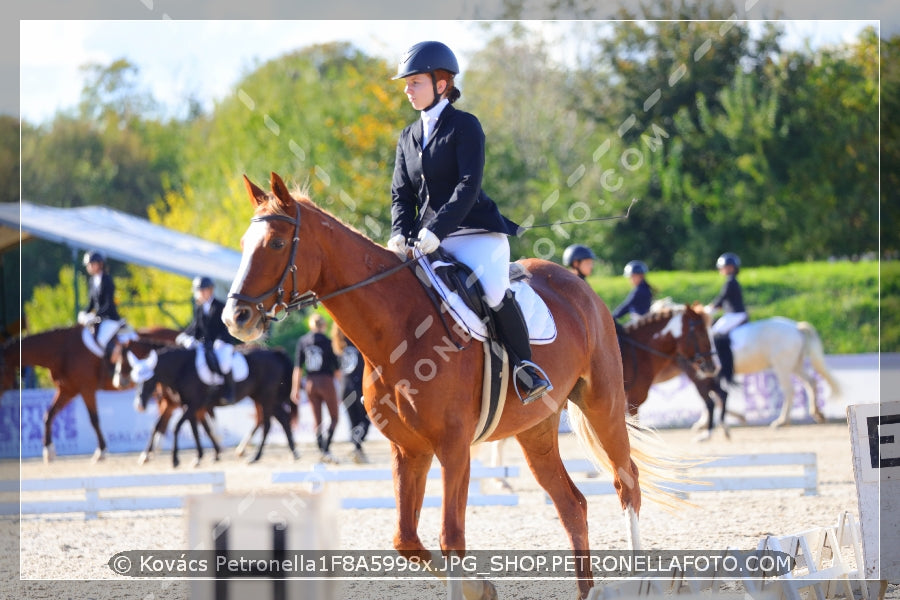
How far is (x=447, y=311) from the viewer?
4.64 m

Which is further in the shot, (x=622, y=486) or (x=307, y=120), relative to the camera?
(x=307, y=120)

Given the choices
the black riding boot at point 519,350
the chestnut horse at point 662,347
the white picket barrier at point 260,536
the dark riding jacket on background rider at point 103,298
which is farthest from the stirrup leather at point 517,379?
the dark riding jacket on background rider at point 103,298

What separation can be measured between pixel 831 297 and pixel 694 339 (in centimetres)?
975

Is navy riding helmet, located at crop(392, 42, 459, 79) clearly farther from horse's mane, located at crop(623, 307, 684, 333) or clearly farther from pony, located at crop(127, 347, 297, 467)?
pony, located at crop(127, 347, 297, 467)

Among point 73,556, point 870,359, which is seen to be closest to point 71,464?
point 73,556

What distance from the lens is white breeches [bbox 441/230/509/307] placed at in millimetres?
4758

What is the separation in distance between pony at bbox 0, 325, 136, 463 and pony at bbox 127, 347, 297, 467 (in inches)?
33.2

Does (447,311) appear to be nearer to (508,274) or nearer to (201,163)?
(508,274)

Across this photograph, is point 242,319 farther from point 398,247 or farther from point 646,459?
point 646,459

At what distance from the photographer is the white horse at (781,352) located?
16312mm

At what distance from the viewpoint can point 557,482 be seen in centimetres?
526

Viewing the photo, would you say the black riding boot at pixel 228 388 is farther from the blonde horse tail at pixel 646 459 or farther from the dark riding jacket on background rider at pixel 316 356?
the blonde horse tail at pixel 646 459

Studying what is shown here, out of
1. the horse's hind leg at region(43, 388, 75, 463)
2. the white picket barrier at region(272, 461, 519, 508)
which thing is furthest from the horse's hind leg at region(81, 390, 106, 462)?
the white picket barrier at region(272, 461, 519, 508)

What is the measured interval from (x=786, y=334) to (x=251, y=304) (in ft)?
45.9
